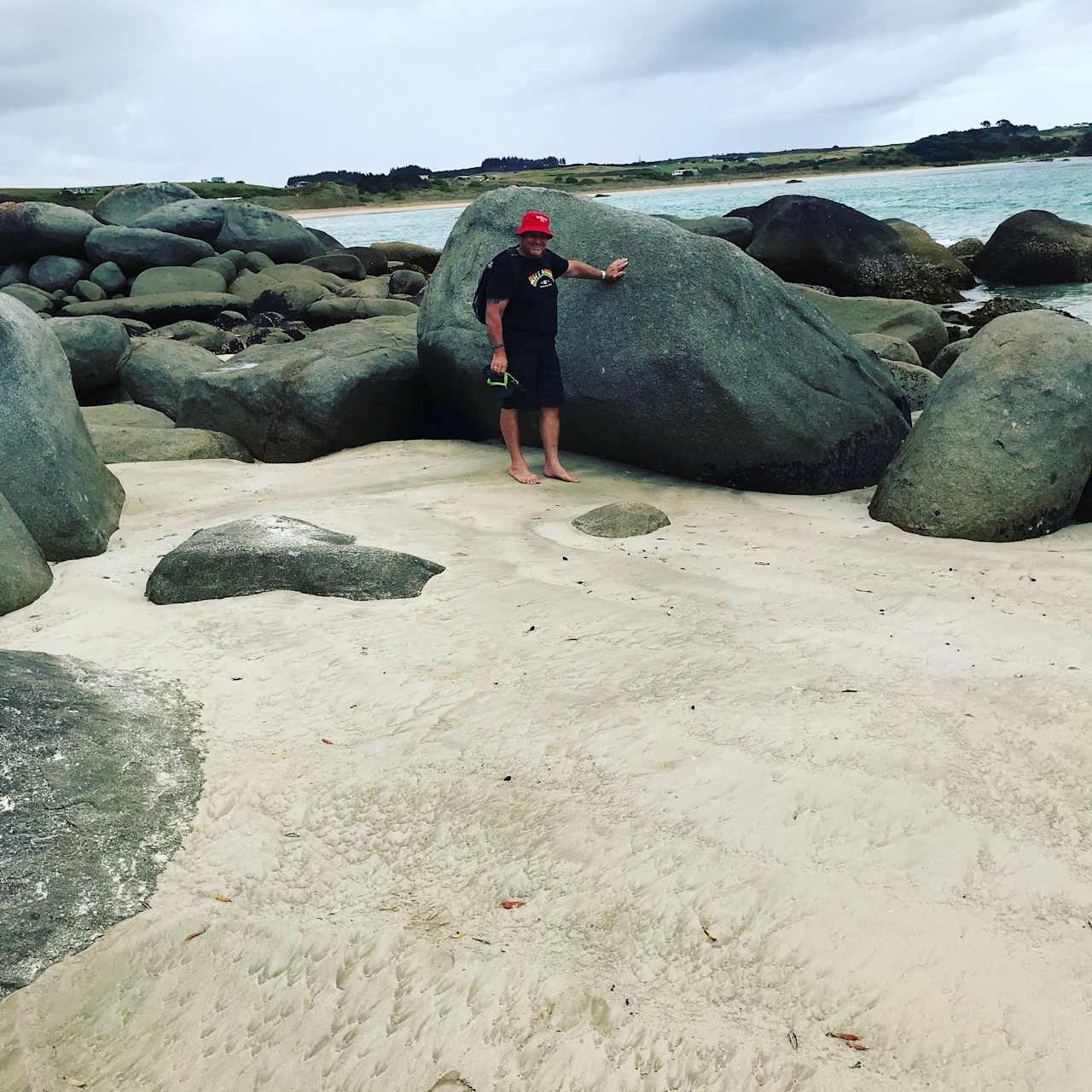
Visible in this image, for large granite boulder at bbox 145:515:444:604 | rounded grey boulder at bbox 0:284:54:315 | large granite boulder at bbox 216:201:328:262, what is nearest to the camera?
large granite boulder at bbox 145:515:444:604

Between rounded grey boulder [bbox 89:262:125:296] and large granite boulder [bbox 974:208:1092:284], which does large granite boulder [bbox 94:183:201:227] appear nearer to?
rounded grey boulder [bbox 89:262:125:296]

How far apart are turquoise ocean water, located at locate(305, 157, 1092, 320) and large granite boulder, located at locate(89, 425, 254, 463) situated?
2625mm

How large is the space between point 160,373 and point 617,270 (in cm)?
478

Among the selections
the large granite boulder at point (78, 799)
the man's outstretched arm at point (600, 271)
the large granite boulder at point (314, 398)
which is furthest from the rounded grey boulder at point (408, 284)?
the large granite boulder at point (78, 799)

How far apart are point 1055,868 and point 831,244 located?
15429 mm

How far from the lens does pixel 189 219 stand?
21.4 metres

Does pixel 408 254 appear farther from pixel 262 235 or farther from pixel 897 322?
pixel 897 322

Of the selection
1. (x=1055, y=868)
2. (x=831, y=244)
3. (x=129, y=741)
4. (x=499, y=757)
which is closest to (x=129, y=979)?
(x=129, y=741)

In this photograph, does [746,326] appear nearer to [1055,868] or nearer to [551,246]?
[551,246]

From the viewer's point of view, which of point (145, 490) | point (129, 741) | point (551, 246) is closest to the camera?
point (129, 741)

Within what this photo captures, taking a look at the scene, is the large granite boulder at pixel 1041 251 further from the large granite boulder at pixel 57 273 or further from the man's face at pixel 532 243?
the large granite boulder at pixel 57 273

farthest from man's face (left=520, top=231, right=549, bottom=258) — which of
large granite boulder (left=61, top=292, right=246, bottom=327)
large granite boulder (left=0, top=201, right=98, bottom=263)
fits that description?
large granite boulder (left=0, top=201, right=98, bottom=263)

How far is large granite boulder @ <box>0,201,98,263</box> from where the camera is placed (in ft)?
64.4

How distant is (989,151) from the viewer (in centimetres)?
8050
